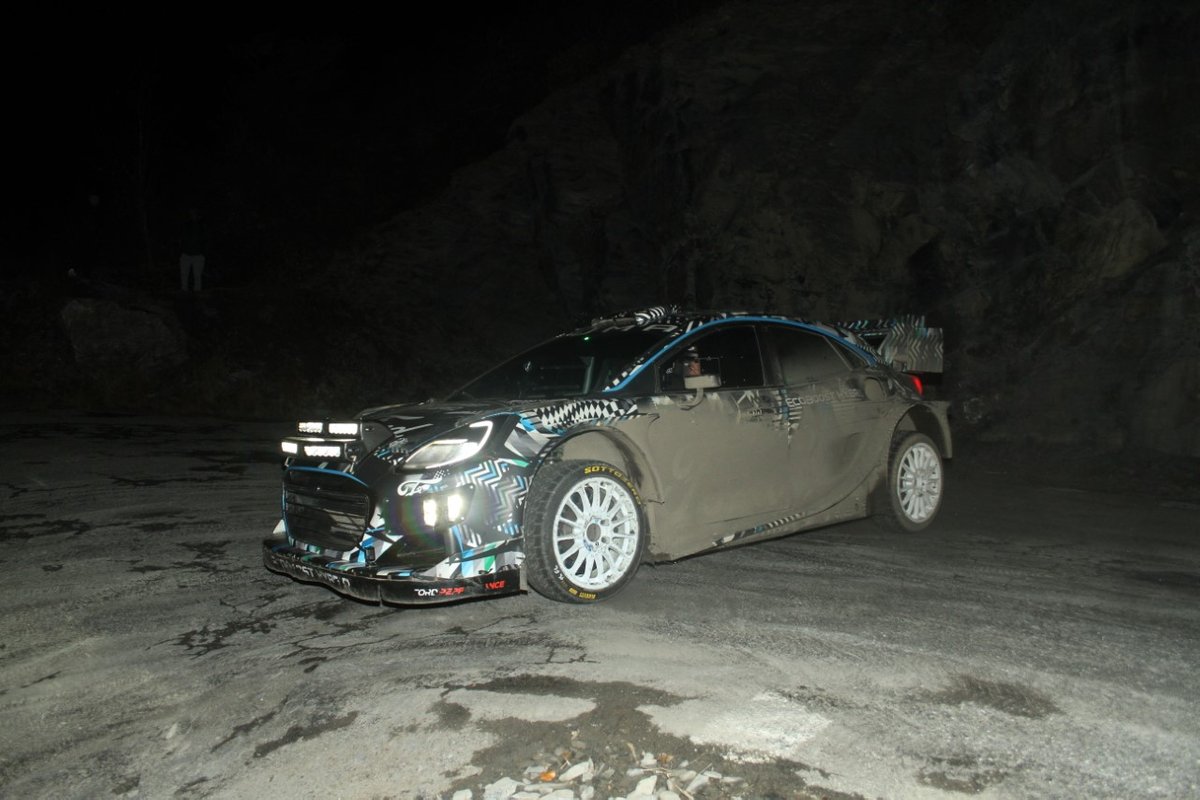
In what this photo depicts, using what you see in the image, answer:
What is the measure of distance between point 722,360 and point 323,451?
7.87 ft

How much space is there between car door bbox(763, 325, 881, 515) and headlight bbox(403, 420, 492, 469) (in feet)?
6.93

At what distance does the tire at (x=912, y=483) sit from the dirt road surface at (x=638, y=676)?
21cm

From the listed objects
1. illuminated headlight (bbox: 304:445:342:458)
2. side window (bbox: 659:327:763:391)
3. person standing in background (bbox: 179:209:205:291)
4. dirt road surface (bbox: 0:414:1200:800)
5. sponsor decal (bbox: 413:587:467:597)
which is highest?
person standing in background (bbox: 179:209:205:291)

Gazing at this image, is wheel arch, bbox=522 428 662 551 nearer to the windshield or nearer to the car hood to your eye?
the windshield

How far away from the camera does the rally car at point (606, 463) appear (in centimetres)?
459

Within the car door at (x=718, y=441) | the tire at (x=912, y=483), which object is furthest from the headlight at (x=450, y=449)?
the tire at (x=912, y=483)

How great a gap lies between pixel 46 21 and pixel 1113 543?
2228 cm

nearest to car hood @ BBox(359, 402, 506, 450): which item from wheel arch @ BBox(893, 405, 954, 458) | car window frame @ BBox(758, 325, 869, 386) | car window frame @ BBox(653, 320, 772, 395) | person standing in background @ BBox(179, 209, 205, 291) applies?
car window frame @ BBox(653, 320, 772, 395)

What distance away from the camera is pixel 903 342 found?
23.6 ft

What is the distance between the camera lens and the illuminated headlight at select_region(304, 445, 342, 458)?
16.2 ft

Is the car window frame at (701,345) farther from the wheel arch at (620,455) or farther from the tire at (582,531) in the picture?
the tire at (582,531)

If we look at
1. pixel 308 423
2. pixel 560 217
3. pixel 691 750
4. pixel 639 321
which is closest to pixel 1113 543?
pixel 639 321

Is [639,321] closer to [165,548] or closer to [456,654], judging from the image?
[456,654]

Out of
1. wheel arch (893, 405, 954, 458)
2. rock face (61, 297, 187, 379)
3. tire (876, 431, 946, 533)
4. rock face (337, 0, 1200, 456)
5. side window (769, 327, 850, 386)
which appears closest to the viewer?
side window (769, 327, 850, 386)
